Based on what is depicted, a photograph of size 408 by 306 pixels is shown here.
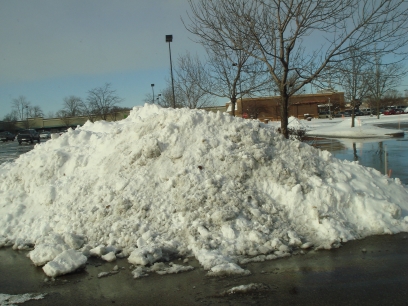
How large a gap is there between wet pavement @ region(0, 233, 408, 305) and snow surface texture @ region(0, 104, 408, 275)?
29cm

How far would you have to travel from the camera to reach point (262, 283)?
4570mm

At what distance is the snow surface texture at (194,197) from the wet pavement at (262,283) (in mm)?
289

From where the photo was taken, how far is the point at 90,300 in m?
4.38

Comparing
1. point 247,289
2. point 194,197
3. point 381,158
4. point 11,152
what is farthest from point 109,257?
point 11,152

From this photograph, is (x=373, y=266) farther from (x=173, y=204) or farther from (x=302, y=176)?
(x=173, y=204)

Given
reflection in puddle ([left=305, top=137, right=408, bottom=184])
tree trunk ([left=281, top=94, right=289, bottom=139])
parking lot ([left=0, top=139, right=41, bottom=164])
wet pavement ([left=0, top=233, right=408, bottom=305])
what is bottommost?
wet pavement ([left=0, top=233, right=408, bottom=305])

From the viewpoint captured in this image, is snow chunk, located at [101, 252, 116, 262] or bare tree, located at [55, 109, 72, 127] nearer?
snow chunk, located at [101, 252, 116, 262]

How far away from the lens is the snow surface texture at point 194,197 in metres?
5.86

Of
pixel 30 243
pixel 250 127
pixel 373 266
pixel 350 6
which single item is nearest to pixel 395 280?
pixel 373 266

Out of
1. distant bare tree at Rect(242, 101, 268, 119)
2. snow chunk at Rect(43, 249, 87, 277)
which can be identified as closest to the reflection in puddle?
snow chunk at Rect(43, 249, 87, 277)

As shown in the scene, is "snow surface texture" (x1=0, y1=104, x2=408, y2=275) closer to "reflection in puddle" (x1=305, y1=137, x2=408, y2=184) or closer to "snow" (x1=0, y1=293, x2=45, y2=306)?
"snow" (x1=0, y1=293, x2=45, y2=306)

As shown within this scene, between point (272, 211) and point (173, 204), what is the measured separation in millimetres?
1699

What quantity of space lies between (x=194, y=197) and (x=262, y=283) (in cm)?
232

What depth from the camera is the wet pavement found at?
4.21 m
